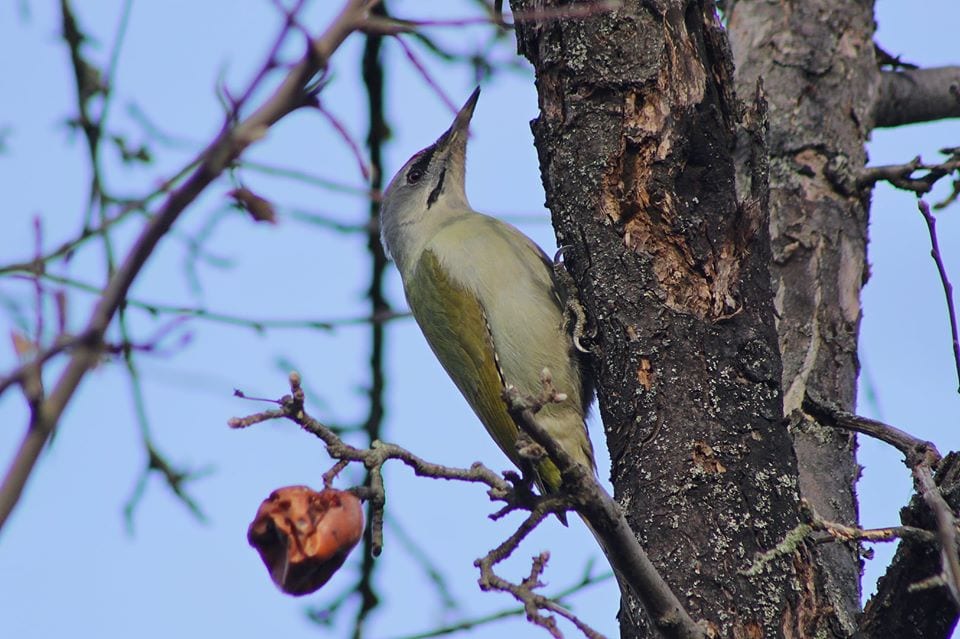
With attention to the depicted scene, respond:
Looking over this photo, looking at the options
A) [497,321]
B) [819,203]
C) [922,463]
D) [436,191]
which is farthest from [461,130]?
[922,463]

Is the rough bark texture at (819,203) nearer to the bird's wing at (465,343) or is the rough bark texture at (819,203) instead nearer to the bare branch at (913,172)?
the bare branch at (913,172)

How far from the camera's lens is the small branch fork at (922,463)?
1.97m

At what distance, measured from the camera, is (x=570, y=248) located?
3.44 meters

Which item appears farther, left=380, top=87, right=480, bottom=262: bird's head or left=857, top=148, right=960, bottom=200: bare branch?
left=380, top=87, right=480, bottom=262: bird's head

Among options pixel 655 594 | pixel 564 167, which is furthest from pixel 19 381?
pixel 564 167

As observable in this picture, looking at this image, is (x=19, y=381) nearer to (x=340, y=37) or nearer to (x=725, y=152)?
(x=340, y=37)

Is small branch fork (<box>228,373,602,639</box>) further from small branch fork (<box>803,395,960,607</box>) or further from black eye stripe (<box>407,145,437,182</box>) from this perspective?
black eye stripe (<box>407,145,437,182</box>)

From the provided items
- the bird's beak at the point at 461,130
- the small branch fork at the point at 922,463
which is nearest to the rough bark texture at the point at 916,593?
the small branch fork at the point at 922,463

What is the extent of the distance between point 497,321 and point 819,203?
1.34 m

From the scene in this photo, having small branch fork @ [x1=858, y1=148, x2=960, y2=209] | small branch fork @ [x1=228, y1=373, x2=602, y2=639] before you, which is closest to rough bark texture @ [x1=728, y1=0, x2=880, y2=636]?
small branch fork @ [x1=858, y1=148, x2=960, y2=209]

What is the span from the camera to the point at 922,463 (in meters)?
2.67

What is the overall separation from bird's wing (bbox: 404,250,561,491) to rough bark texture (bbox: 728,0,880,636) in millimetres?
1171

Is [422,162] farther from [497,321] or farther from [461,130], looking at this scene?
[497,321]

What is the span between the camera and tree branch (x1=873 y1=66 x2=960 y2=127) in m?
4.80
